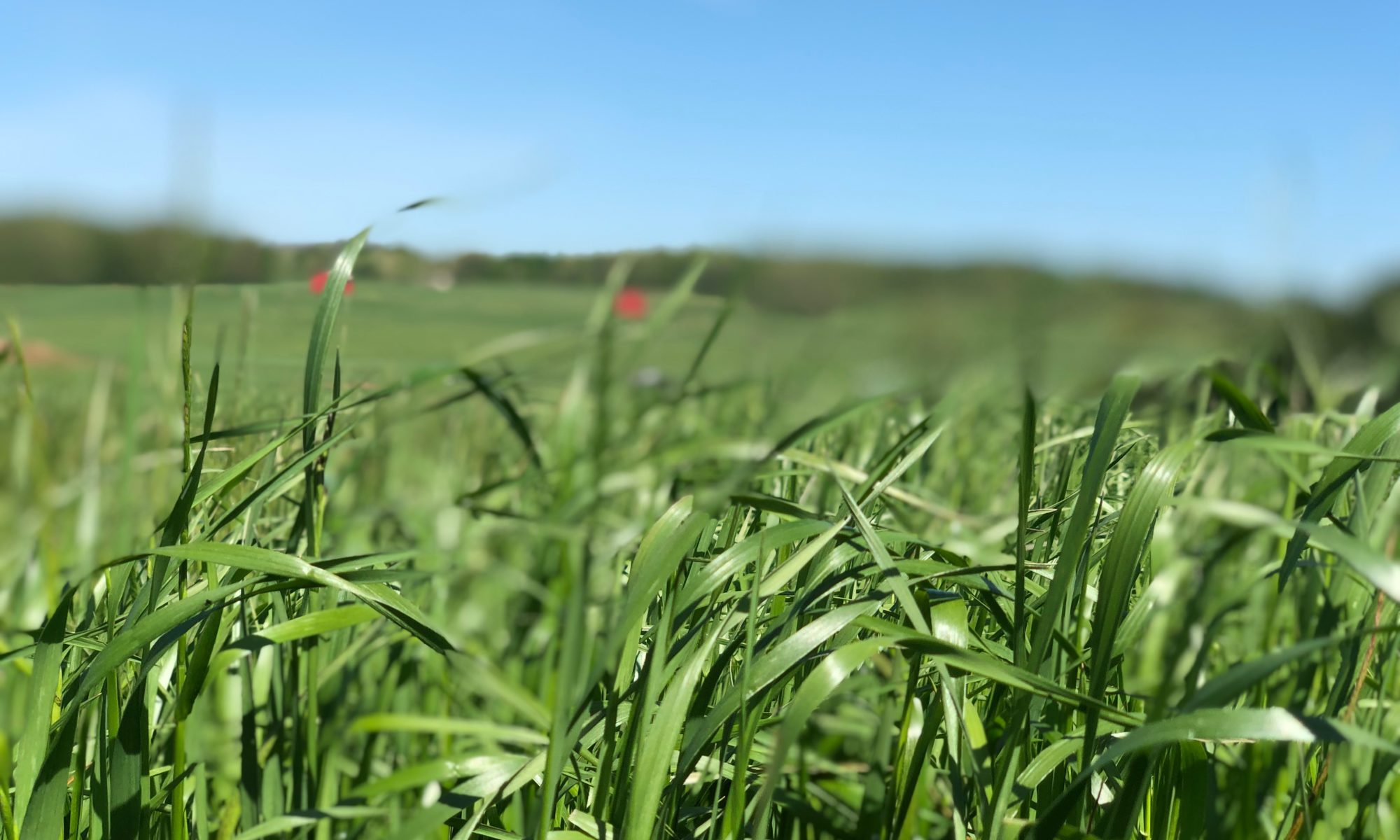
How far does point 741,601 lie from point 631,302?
0.34 m

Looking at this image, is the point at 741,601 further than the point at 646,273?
No

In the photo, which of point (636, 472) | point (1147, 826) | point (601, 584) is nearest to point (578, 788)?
point (601, 584)

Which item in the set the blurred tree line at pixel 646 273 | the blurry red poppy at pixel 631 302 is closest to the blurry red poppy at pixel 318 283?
the blurred tree line at pixel 646 273

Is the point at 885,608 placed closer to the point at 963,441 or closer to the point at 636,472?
the point at 636,472

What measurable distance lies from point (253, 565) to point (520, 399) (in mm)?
734

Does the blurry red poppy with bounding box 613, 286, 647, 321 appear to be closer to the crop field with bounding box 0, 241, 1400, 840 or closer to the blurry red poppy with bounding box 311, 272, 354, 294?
the crop field with bounding box 0, 241, 1400, 840

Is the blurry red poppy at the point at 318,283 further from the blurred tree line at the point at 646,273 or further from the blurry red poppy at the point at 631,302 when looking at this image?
the blurry red poppy at the point at 631,302

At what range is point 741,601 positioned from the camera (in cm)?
91

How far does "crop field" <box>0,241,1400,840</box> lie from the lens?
675mm

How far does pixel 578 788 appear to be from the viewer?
1017 mm

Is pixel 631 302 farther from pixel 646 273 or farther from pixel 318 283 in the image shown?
pixel 318 283

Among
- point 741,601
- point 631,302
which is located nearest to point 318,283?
point 631,302

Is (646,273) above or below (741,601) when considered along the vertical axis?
above

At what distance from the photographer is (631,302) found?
1083 mm
